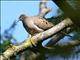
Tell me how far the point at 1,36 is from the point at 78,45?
417 cm

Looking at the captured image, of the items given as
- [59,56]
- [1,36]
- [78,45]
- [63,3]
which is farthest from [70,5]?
[1,36]

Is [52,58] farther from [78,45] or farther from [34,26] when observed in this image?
[34,26]

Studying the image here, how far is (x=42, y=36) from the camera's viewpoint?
1196 millimetres

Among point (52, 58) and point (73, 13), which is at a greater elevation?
point (73, 13)

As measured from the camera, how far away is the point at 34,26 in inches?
95.7

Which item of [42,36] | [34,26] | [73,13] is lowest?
[34,26]

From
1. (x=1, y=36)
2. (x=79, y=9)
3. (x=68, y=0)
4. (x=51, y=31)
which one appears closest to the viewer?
(x=79, y=9)

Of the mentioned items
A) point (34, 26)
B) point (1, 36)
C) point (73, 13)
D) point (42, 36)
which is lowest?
point (1, 36)

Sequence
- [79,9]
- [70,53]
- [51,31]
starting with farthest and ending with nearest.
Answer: [51,31] < [70,53] < [79,9]

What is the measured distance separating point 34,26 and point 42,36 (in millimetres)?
1239

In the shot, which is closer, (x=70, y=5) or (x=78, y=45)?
(x=70, y=5)

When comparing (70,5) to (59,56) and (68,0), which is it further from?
(59,56)

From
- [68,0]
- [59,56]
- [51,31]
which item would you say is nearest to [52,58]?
[59,56]

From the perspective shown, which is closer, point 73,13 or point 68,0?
point 73,13
